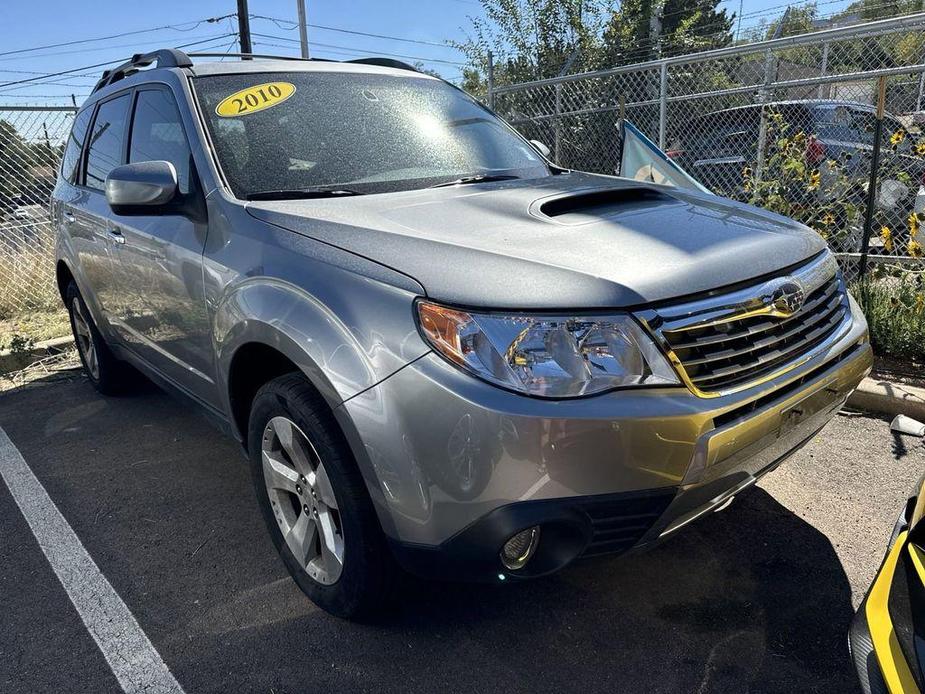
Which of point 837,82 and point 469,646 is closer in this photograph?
point 469,646

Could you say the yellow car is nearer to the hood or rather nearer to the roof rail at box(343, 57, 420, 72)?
the hood

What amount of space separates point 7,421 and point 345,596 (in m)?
3.39

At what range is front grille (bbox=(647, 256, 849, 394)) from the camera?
187cm

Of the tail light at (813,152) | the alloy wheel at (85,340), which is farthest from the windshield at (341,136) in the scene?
the tail light at (813,152)

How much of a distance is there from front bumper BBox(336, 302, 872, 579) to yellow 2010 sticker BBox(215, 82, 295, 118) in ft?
5.01

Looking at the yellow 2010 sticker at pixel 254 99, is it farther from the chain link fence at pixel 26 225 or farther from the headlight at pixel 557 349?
the chain link fence at pixel 26 225

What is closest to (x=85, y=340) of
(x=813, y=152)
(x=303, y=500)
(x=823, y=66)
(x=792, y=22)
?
(x=303, y=500)

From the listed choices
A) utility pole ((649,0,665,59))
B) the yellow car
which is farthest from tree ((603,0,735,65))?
the yellow car

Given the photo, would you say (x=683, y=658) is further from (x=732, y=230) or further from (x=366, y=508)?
(x=732, y=230)

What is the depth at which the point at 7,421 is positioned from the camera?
14.9 ft

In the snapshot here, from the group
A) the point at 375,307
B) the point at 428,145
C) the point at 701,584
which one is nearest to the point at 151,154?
the point at 428,145

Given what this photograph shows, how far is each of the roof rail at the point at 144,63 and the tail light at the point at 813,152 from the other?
13.8ft

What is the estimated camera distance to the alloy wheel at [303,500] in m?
2.23

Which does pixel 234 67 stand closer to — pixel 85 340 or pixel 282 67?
pixel 282 67
